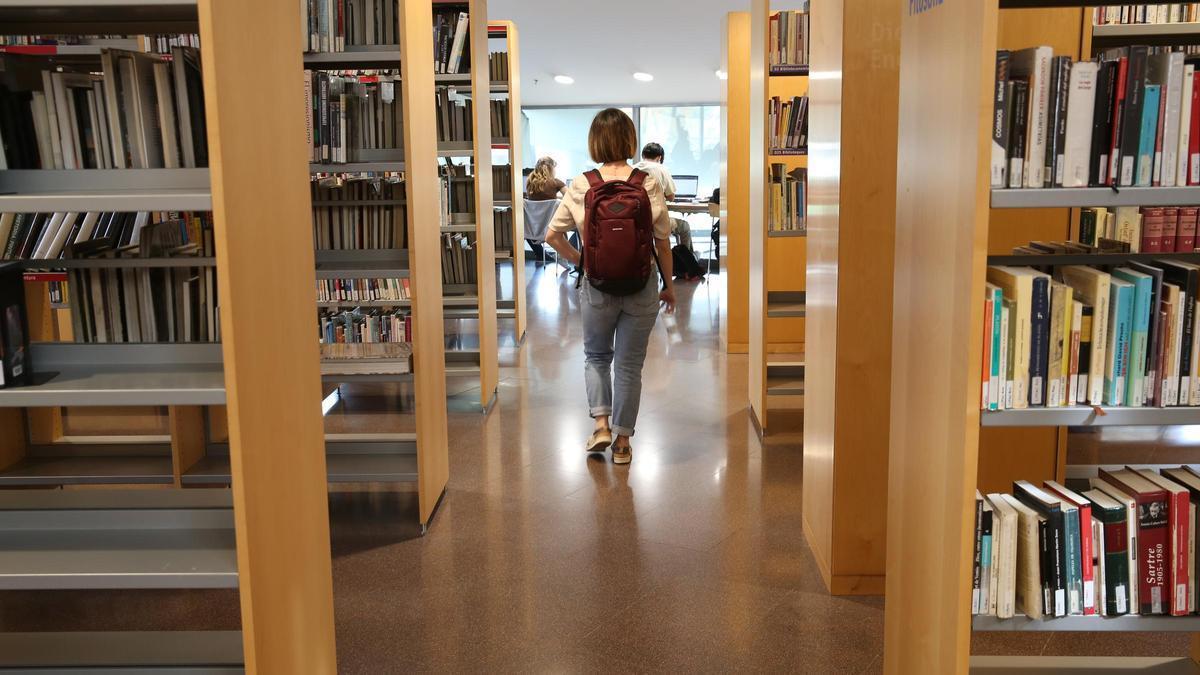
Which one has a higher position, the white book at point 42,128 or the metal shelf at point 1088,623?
the white book at point 42,128

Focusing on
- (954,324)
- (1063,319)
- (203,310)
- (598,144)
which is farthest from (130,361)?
(598,144)

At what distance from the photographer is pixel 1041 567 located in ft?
6.63

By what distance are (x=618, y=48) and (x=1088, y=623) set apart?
35.3ft

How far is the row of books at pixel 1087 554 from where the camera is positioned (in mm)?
2010

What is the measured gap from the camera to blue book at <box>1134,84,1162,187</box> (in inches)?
74.9

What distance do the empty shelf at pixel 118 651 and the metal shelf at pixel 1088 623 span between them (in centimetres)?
159

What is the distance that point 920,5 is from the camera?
218cm

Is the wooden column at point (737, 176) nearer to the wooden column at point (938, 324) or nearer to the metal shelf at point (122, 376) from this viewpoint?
the wooden column at point (938, 324)

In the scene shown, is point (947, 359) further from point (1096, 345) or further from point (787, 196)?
point (787, 196)

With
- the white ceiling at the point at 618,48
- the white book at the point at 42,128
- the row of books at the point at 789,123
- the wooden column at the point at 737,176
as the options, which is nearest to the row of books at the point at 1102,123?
the white book at the point at 42,128

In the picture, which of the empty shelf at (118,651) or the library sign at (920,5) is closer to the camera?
the library sign at (920,5)

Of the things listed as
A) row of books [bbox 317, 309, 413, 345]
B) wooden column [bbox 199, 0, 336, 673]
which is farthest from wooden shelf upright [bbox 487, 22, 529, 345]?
wooden column [bbox 199, 0, 336, 673]

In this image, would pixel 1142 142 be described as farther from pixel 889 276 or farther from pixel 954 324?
pixel 889 276

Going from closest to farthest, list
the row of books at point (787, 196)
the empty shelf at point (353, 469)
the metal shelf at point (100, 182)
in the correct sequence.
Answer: the metal shelf at point (100, 182)
the empty shelf at point (353, 469)
the row of books at point (787, 196)
